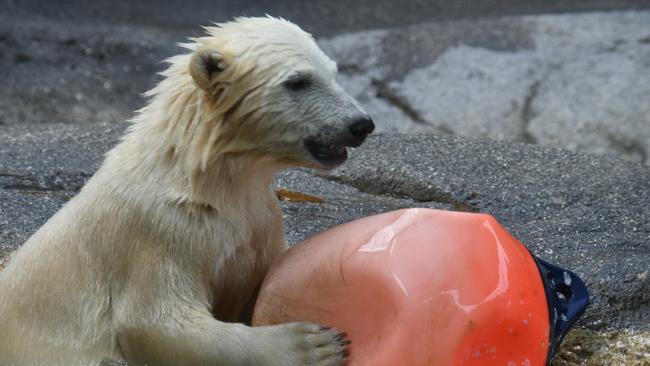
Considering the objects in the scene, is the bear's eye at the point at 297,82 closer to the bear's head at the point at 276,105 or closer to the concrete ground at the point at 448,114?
the bear's head at the point at 276,105

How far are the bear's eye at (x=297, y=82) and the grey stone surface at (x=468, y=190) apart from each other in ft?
4.11

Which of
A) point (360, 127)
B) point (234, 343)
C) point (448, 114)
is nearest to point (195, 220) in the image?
point (234, 343)

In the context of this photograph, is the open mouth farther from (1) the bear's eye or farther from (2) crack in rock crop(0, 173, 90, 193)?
(2) crack in rock crop(0, 173, 90, 193)

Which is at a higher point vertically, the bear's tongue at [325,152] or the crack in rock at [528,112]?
the bear's tongue at [325,152]

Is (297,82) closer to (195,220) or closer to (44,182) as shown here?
(195,220)

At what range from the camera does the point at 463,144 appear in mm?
5289

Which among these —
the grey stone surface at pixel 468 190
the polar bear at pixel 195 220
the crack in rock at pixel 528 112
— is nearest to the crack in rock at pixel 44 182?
the grey stone surface at pixel 468 190

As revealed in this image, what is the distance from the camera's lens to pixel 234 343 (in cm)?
279

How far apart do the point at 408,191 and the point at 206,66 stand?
2.02m

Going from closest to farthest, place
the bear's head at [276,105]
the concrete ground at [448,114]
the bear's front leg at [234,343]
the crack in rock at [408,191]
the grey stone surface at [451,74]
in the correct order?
the bear's front leg at [234,343]
the bear's head at [276,105]
the concrete ground at [448,114]
the crack in rock at [408,191]
the grey stone surface at [451,74]

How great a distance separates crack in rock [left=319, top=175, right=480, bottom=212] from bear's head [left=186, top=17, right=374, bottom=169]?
1.74 m

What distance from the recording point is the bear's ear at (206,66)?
2.86 metres

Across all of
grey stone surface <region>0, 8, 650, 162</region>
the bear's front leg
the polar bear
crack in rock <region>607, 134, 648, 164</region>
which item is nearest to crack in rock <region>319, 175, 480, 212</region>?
the polar bear

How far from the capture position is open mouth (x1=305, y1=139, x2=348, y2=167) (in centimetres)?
292
